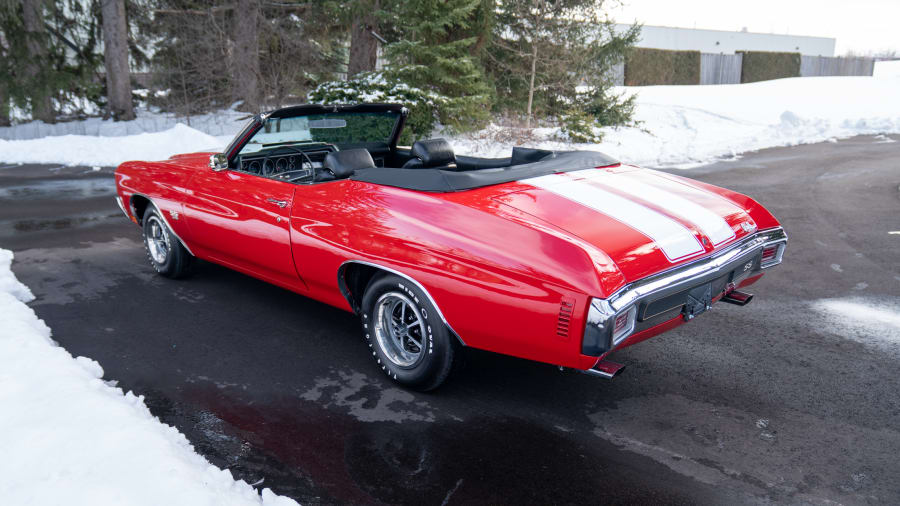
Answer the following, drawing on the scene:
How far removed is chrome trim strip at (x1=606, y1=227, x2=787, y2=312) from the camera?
9.11 ft

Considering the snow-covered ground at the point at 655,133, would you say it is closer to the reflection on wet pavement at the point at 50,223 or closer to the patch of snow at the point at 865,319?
the reflection on wet pavement at the point at 50,223

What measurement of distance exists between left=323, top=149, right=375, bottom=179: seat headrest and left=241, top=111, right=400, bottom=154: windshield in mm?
800

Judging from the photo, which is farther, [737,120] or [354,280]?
[737,120]

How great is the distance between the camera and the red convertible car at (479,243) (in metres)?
2.84

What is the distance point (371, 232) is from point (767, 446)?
2203mm

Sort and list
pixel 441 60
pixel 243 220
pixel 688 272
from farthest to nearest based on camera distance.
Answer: pixel 441 60 < pixel 243 220 < pixel 688 272

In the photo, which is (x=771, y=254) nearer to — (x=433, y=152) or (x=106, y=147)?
(x=433, y=152)

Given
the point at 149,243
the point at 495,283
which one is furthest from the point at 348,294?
the point at 149,243

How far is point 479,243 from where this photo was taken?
3.03 metres

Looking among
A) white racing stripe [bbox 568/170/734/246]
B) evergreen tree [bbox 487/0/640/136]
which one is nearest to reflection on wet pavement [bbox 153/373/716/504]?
white racing stripe [bbox 568/170/734/246]

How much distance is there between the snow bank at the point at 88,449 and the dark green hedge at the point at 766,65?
→ 37.0m

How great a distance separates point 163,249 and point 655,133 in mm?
14757

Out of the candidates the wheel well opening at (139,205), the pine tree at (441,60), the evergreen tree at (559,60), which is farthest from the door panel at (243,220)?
the evergreen tree at (559,60)

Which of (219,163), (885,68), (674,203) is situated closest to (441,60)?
(219,163)
